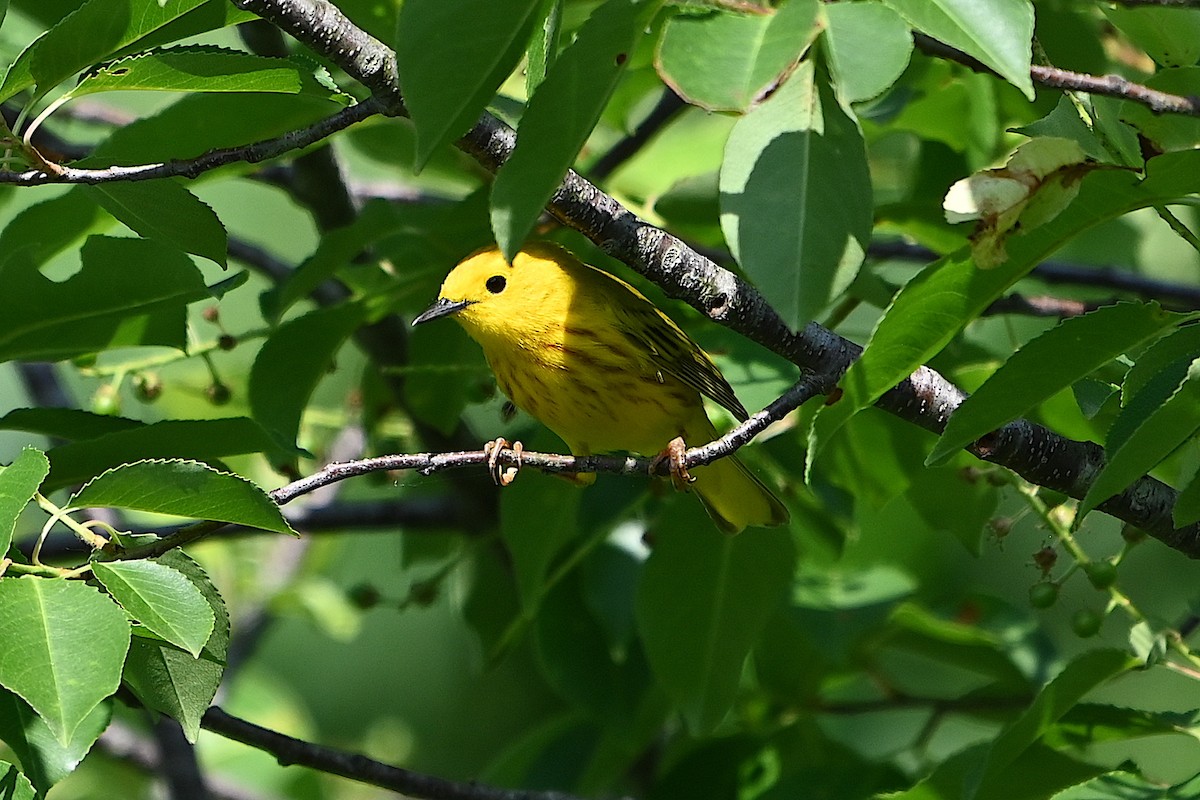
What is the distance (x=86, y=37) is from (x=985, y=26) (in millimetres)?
1076

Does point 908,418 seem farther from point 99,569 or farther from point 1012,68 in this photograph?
point 99,569

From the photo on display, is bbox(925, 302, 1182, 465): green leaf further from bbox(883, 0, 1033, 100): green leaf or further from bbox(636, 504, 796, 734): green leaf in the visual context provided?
bbox(636, 504, 796, 734): green leaf

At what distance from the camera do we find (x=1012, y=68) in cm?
125

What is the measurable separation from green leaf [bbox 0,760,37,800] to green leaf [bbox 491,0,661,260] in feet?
2.85

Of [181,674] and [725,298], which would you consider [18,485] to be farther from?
[725,298]

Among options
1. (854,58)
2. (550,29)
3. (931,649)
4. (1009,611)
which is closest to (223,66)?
(550,29)

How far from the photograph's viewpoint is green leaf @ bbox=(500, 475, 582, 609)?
252 cm

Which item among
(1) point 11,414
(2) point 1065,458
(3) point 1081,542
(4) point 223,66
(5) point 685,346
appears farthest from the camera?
(3) point 1081,542

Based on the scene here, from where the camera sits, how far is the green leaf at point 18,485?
147 cm

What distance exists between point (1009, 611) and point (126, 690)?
6.98ft

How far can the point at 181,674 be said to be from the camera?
67.1 inches

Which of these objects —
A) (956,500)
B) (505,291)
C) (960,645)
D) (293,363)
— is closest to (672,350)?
(505,291)

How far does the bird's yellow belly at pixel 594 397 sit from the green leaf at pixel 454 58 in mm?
1440

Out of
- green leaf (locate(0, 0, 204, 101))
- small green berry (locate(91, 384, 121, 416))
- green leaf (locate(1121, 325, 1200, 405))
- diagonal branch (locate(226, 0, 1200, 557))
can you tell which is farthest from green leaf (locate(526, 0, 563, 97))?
small green berry (locate(91, 384, 121, 416))
